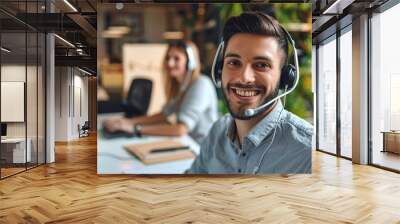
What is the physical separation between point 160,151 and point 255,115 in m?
1.58

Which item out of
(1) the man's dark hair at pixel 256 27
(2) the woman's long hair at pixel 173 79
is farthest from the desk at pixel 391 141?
(2) the woman's long hair at pixel 173 79

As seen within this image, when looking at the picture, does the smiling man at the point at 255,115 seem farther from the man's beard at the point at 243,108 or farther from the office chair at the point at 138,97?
the office chair at the point at 138,97

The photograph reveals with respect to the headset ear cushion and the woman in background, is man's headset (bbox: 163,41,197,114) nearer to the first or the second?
the woman in background

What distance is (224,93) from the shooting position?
6074mm

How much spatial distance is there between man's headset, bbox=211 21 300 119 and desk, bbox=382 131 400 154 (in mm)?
2594

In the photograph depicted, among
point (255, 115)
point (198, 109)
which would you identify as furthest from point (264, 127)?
point (198, 109)

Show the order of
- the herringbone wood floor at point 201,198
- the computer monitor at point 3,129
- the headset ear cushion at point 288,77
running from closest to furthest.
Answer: the herringbone wood floor at point 201,198
the headset ear cushion at point 288,77
the computer monitor at point 3,129

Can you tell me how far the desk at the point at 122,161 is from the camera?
614 centimetres

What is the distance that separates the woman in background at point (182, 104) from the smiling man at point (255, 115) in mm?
222

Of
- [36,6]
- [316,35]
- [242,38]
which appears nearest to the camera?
[242,38]

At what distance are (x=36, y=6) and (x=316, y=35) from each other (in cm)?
668

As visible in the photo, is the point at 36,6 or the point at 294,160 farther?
the point at 36,6

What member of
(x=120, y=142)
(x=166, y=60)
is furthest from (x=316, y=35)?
Result: (x=120, y=142)

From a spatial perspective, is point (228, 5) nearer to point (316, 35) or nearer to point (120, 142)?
point (120, 142)
